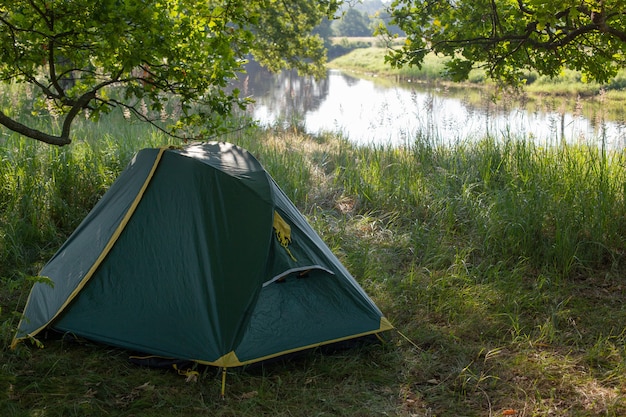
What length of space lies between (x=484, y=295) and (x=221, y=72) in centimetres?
231

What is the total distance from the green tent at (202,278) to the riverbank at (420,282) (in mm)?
160

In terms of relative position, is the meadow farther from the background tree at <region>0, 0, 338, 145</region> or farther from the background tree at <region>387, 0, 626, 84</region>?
the background tree at <region>0, 0, 338, 145</region>

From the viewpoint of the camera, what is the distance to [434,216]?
5.52 metres

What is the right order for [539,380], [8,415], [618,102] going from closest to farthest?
[8,415], [539,380], [618,102]

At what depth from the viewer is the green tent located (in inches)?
131

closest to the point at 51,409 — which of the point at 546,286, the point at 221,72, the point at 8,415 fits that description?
the point at 8,415

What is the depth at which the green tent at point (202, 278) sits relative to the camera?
332 cm

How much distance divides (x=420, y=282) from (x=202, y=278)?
1.76 metres

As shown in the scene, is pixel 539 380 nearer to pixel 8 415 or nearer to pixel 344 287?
pixel 344 287

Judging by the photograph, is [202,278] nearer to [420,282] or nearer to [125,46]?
[125,46]

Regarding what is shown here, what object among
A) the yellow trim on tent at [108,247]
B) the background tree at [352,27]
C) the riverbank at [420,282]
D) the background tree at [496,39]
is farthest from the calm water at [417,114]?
the background tree at [352,27]

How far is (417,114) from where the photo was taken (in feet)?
25.8

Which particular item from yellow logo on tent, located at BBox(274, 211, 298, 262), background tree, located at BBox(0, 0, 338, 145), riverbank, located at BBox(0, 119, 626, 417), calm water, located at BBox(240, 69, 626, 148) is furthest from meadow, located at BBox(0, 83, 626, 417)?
background tree, located at BBox(0, 0, 338, 145)

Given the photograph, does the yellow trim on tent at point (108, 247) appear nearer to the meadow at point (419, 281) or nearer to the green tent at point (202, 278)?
the green tent at point (202, 278)
